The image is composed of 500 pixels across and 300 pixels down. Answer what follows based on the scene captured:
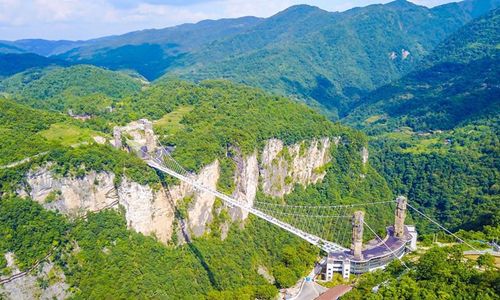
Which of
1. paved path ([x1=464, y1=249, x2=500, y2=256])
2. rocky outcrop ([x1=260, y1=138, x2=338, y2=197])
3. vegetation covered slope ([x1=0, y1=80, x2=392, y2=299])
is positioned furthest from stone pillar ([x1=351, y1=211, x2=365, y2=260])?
rocky outcrop ([x1=260, y1=138, x2=338, y2=197])

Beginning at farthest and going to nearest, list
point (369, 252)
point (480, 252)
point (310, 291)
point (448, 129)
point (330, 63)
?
point (330, 63)
point (448, 129)
point (369, 252)
point (310, 291)
point (480, 252)

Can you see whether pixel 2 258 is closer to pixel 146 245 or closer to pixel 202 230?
pixel 146 245

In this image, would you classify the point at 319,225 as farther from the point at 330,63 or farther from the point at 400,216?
the point at 330,63

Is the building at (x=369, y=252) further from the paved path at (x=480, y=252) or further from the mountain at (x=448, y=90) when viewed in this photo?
the mountain at (x=448, y=90)

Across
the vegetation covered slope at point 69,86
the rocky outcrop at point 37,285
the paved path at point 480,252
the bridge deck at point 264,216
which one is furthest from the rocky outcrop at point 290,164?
the vegetation covered slope at point 69,86

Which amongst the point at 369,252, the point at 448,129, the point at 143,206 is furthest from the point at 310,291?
the point at 448,129

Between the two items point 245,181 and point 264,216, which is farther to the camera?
point 245,181
